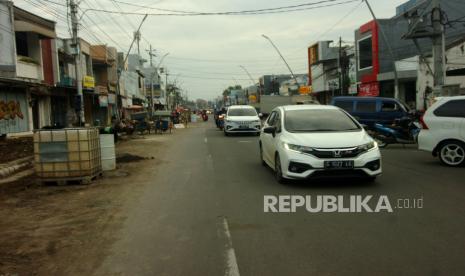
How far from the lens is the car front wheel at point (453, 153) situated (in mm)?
11461

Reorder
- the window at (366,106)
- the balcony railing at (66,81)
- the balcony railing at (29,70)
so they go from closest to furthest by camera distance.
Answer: the window at (366,106) < the balcony railing at (29,70) < the balcony railing at (66,81)

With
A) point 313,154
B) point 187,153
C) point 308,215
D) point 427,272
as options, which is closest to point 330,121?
point 313,154

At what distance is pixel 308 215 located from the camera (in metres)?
6.91

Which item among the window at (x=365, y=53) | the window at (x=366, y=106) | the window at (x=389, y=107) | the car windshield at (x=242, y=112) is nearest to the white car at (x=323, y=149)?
the window at (x=366, y=106)

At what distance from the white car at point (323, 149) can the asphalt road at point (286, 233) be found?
331 mm

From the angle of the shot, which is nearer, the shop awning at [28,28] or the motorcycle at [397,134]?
the motorcycle at [397,134]

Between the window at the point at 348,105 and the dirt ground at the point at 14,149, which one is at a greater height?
the window at the point at 348,105

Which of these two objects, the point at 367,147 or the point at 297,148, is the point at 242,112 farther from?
the point at 367,147

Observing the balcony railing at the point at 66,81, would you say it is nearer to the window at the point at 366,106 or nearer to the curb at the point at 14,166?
the curb at the point at 14,166

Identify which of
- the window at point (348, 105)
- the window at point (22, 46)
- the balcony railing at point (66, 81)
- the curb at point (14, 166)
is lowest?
the curb at point (14, 166)

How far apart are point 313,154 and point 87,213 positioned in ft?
12.9

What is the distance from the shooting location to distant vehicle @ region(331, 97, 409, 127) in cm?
2309

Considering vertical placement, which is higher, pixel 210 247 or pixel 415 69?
pixel 415 69

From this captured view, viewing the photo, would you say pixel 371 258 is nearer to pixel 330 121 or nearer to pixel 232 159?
pixel 330 121
